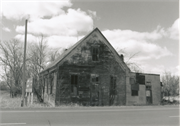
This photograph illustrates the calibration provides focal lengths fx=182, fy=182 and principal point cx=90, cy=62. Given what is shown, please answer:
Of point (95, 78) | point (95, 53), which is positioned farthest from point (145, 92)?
point (95, 53)

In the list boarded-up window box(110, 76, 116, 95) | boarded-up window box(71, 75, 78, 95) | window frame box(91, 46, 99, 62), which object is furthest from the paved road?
window frame box(91, 46, 99, 62)

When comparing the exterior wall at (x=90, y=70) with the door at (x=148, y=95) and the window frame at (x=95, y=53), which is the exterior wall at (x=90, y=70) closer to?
the window frame at (x=95, y=53)

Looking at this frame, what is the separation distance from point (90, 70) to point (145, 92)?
7.85 metres

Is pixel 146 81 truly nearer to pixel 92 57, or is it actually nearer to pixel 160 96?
pixel 160 96

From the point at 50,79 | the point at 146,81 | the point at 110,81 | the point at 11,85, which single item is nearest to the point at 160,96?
the point at 146,81

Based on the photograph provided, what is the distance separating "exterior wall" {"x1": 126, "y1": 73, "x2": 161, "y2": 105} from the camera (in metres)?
21.6

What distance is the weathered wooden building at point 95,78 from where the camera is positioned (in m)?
19.1

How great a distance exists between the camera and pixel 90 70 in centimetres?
2011

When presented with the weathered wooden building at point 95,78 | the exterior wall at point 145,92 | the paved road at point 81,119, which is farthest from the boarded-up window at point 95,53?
the paved road at point 81,119

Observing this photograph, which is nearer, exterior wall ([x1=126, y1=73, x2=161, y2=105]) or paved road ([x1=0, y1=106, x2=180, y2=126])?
paved road ([x1=0, y1=106, x2=180, y2=126])

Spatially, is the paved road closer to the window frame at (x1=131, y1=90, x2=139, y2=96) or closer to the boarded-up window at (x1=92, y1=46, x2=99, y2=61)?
the boarded-up window at (x1=92, y1=46, x2=99, y2=61)

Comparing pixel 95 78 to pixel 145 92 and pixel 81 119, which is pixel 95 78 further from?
pixel 81 119

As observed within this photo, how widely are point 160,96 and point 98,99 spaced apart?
894cm

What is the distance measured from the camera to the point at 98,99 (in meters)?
19.9
